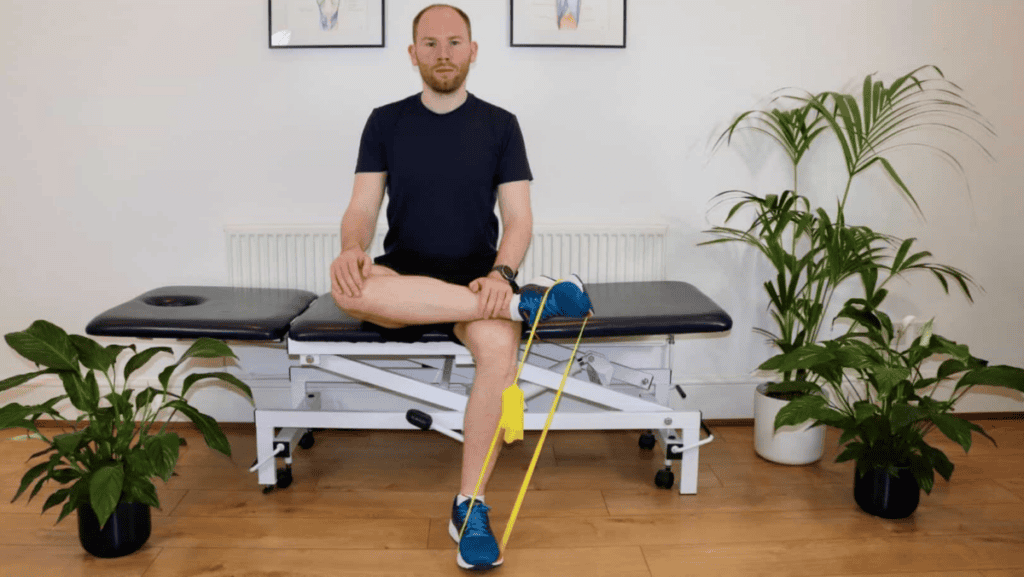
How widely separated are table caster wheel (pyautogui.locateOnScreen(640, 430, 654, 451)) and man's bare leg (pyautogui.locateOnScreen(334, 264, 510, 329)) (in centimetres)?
82

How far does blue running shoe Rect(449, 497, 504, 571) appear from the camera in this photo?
72.3 inches

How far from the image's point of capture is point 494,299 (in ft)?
6.65

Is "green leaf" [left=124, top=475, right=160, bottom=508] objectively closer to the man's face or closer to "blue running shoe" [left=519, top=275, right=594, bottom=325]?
"blue running shoe" [left=519, top=275, right=594, bottom=325]

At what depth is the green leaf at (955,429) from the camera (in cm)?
193

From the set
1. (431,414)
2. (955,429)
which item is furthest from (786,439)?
(431,414)

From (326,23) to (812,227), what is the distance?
1.64 m

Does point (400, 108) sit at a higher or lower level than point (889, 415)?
higher

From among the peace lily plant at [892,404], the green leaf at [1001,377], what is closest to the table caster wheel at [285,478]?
the peace lily plant at [892,404]

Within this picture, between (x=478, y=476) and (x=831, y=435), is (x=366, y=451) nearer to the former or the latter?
(x=478, y=476)

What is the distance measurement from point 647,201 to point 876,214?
Result: 30.5 inches

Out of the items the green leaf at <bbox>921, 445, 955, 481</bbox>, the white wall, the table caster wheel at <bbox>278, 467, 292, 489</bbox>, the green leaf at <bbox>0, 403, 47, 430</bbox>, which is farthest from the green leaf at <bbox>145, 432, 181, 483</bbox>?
the green leaf at <bbox>921, 445, 955, 481</bbox>

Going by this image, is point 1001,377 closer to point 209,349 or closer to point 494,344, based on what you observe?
point 494,344

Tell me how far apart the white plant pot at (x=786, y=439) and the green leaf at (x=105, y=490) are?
5.69 feet

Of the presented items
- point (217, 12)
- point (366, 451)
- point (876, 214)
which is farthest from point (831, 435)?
point (217, 12)
